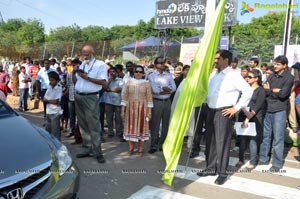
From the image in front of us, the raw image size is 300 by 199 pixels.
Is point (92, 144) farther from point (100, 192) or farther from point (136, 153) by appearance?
point (100, 192)

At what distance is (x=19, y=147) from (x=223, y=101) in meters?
2.83

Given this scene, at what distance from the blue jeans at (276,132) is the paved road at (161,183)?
0.26 meters

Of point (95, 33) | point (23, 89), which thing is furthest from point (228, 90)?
point (95, 33)

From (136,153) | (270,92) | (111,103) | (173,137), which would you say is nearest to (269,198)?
(173,137)

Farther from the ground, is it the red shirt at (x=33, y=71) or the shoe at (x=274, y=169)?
the red shirt at (x=33, y=71)

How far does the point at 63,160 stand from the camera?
326cm

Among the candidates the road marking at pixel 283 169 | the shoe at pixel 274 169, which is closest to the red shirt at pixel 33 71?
the road marking at pixel 283 169

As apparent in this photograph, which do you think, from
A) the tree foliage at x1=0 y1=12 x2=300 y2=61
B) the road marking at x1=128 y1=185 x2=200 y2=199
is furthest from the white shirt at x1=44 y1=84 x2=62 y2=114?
the tree foliage at x1=0 y1=12 x2=300 y2=61

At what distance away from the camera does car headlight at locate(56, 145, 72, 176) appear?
3.12m

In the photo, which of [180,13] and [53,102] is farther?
[180,13]

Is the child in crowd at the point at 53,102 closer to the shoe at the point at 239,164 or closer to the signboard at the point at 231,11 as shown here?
the shoe at the point at 239,164

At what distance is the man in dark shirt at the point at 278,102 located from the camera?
5.27m

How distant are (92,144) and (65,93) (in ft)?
8.52

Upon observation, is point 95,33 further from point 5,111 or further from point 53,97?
point 5,111
